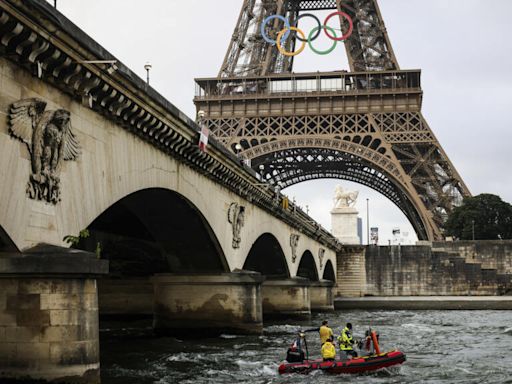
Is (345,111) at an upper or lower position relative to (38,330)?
upper

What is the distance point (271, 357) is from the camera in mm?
26594

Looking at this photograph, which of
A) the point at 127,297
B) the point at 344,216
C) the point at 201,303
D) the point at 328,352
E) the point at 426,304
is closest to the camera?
the point at 328,352

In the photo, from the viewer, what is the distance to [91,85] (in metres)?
17.3

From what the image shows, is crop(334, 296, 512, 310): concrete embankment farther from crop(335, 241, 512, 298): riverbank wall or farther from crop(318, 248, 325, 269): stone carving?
crop(335, 241, 512, 298): riverbank wall

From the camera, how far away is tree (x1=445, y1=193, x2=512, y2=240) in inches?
3374

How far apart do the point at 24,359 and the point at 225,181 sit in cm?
1768

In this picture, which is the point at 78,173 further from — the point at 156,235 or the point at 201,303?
the point at 201,303

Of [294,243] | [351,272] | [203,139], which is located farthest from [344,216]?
[203,139]

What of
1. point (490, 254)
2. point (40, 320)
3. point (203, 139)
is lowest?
point (40, 320)

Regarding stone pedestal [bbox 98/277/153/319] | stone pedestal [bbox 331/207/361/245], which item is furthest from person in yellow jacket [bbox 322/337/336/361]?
stone pedestal [bbox 331/207/361/245]

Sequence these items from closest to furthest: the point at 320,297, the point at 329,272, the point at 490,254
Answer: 1. the point at 320,297
2. the point at 329,272
3. the point at 490,254

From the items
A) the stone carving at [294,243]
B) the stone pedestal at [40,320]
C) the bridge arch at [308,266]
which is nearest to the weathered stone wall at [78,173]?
the stone pedestal at [40,320]

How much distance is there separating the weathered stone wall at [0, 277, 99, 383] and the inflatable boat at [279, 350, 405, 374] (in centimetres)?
892

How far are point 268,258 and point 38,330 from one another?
3536 cm
